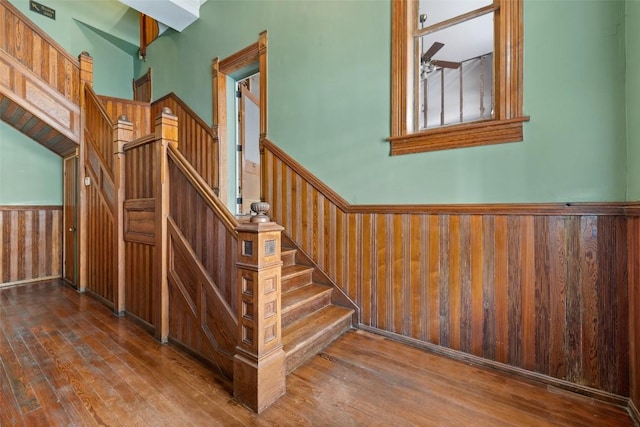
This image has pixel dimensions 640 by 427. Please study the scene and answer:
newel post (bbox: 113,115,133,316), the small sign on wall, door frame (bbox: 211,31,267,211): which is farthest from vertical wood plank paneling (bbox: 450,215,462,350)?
the small sign on wall

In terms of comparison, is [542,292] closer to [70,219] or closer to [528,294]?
[528,294]

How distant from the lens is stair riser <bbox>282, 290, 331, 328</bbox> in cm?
232

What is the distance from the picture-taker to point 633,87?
162cm

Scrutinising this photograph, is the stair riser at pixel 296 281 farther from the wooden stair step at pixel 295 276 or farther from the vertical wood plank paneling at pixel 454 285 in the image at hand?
the vertical wood plank paneling at pixel 454 285

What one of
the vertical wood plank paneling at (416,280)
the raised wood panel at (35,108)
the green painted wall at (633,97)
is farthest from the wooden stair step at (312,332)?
the raised wood panel at (35,108)

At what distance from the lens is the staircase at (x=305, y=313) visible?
210 cm

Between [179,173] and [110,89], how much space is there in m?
4.46

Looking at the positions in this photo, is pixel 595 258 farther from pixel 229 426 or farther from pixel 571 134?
pixel 229 426

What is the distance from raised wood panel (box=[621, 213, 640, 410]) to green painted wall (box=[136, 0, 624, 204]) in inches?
9.4

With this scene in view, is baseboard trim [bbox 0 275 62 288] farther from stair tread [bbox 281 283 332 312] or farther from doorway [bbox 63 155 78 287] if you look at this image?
stair tread [bbox 281 283 332 312]

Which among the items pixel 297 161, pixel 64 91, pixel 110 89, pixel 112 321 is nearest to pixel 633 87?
pixel 297 161

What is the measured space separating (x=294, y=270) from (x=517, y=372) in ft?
6.10

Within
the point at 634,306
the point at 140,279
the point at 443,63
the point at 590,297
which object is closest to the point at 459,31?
the point at 443,63

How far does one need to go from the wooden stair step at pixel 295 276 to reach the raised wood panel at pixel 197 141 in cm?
177
